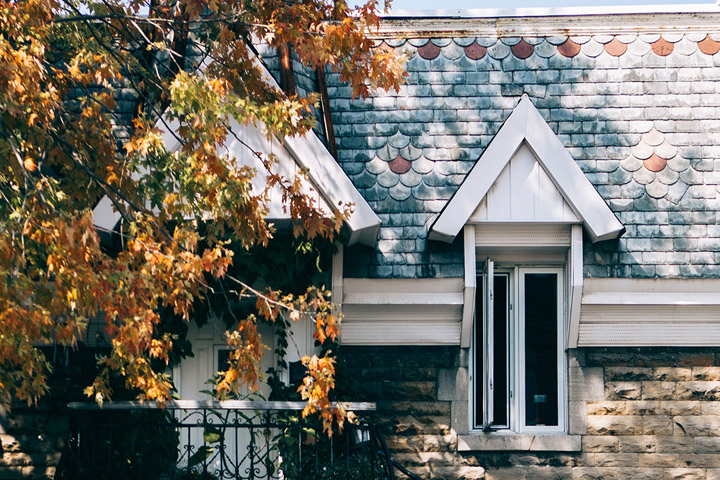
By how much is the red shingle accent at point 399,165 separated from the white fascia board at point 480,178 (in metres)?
0.61

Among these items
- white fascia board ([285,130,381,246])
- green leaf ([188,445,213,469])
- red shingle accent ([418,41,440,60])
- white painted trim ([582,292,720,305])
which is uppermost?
red shingle accent ([418,41,440,60])

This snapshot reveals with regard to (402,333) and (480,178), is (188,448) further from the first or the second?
(480,178)

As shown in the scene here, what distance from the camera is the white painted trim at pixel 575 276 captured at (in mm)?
7898

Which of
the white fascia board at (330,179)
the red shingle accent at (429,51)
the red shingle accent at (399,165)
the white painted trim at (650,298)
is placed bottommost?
the white painted trim at (650,298)

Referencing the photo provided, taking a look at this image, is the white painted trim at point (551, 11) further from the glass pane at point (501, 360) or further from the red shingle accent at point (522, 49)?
the glass pane at point (501, 360)

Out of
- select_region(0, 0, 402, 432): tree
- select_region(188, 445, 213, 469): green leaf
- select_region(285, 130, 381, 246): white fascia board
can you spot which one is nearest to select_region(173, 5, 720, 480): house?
select_region(285, 130, 381, 246): white fascia board

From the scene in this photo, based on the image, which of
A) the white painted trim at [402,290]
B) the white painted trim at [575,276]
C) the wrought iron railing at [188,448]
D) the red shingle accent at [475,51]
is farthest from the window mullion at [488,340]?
the red shingle accent at [475,51]

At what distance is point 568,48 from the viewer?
28.2 feet

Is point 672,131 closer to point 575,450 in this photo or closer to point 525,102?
point 525,102

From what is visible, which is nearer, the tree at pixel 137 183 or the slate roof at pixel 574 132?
the tree at pixel 137 183

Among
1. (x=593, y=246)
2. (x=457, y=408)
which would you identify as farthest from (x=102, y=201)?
(x=593, y=246)

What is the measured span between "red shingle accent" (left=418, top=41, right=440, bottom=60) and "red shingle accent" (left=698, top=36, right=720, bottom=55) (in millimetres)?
2411

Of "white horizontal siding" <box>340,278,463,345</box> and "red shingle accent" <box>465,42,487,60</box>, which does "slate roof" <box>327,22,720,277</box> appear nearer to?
"red shingle accent" <box>465,42,487,60</box>

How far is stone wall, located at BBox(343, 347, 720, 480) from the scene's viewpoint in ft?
26.5
